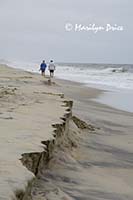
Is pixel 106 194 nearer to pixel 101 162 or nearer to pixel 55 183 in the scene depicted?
pixel 55 183

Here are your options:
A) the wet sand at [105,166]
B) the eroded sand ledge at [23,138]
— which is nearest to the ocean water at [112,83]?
the wet sand at [105,166]

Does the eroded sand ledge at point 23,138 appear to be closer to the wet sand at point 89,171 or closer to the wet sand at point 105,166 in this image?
the wet sand at point 89,171

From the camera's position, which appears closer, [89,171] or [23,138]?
[23,138]

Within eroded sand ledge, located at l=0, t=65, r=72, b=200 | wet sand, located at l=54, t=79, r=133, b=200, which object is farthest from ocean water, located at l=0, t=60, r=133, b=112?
eroded sand ledge, located at l=0, t=65, r=72, b=200

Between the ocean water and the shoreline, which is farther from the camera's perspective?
the ocean water

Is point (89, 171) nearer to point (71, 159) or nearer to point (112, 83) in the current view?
point (71, 159)

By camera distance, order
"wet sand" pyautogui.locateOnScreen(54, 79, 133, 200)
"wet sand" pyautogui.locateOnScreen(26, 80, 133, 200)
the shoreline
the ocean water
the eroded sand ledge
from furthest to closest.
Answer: the ocean water < "wet sand" pyautogui.locateOnScreen(54, 79, 133, 200) < "wet sand" pyautogui.locateOnScreen(26, 80, 133, 200) < the shoreline < the eroded sand ledge

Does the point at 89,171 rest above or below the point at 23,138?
→ below

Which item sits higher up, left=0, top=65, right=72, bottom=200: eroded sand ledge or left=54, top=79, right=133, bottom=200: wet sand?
left=0, top=65, right=72, bottom=200: eroded sand ledge

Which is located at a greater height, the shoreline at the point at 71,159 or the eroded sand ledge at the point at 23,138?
the eroded sand ledge at the point at 23,138

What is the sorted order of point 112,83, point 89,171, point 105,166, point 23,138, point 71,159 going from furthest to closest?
point 112,83
point 105,166
point 71,159
point 89,171
point 23,138

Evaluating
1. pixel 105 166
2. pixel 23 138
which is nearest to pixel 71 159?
pixel 105 166

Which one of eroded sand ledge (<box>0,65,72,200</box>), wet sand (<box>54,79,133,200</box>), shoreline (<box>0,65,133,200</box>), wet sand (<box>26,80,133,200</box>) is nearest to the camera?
eroded sand ledge (<box>0,65,72,200</box>)

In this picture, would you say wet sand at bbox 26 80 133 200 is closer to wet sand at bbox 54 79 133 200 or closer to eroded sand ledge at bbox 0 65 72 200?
wet sand at bbox 54 79 133 200
